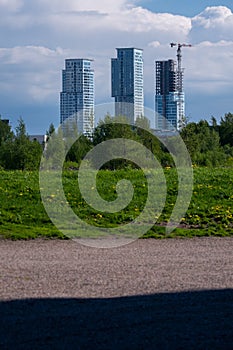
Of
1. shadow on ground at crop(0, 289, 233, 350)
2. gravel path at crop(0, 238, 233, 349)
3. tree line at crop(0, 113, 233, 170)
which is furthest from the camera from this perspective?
tree line at crop(0, 113, 233, 170)

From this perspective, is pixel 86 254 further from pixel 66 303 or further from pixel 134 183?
pixel 134 183

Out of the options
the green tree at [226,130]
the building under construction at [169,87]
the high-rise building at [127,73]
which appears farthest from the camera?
the building under construction at [169,87]

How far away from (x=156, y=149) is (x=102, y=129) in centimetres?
922

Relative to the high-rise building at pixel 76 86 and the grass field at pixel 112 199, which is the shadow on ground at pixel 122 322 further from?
the high-rise building at pixel 76 86

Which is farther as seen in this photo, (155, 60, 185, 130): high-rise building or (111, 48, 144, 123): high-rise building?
(155, 60, 185, 130): high-rise building

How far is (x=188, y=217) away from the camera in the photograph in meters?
18.1

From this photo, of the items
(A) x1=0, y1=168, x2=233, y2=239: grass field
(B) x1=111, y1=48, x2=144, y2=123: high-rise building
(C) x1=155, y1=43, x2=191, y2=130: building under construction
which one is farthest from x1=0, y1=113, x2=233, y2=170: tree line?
(C) x1=155, y1=43, x2=191, y2=130: building under construction

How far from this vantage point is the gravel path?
6.80m

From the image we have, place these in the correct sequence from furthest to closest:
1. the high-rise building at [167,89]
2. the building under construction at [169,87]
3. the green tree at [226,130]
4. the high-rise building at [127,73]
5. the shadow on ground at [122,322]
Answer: the high-rise building at [167,89], the building under construction at [169,87], the high-rise building at [127,73], the green tree at [226,130], the shadow on ground at [122,322]

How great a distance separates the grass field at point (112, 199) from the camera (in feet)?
55.4

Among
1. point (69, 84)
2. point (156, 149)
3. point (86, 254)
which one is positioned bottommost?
point (86, 254)

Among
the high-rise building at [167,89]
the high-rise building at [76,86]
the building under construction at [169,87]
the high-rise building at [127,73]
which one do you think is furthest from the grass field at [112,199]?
the high-rise building at [167,89]

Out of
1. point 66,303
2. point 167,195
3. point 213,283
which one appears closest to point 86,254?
point 213,283

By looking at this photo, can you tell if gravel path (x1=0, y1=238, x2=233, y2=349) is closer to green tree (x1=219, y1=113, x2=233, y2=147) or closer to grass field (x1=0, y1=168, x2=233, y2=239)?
grass field (x1=0, y1=168, x2=233, y2=239)
